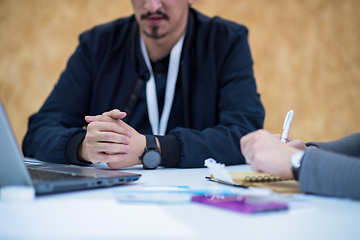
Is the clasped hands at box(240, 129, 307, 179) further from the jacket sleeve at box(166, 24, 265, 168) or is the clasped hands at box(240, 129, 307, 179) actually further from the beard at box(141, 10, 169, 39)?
the beard at box(141, 10, 169, 39)

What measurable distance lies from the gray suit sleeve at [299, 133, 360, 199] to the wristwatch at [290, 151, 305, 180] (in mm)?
16

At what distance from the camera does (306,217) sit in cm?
38

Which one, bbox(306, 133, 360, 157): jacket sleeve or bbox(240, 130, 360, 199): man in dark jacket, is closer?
bbox(240, 130, 360, 199): man in dark jacket

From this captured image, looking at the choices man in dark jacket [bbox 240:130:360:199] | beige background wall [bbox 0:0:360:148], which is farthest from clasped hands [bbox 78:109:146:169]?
beige background wall [bbox 0:0:360:148]

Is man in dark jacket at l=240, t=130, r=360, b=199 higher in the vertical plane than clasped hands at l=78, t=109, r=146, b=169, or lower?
higher

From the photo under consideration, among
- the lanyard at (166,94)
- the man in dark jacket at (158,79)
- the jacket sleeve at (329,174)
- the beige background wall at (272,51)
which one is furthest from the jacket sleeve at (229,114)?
the beige background wall at (272,51)

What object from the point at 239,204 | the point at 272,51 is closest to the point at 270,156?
the point at 239,204

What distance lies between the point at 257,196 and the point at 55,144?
2.64ft

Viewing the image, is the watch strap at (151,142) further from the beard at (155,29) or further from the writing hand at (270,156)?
the beard at (155,29)

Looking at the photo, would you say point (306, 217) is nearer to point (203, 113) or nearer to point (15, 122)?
point (203, 113)

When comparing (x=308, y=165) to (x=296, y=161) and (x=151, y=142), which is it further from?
(x=151, y=142)

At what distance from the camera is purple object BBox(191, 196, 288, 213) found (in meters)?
0.38

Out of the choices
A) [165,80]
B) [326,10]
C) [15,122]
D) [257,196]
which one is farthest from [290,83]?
[257,196]

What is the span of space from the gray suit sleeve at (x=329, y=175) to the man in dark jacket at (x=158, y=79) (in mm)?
604
